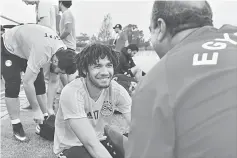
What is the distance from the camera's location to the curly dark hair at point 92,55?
2.00 meters

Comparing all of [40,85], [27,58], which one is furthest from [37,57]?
[40,85]

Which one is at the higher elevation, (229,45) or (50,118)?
(229,45)

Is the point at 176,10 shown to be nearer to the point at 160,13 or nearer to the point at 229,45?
the point at 160,13

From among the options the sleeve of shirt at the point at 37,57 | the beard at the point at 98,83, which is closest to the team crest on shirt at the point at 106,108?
the beard at the point at 98,83

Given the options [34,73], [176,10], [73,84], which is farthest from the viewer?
[34,73]

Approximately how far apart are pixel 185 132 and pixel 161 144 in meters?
0.07

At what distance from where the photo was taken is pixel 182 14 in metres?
0.97

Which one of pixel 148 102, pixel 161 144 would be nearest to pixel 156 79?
pixel 148 102

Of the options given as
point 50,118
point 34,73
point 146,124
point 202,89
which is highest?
point 202,89

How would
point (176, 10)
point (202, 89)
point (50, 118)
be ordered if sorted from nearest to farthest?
1. point (202, 89)
2. point (176, 10)
3. point (50, 118)

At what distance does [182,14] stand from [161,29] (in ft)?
0.28

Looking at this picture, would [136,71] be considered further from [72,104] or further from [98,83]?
[72,104]

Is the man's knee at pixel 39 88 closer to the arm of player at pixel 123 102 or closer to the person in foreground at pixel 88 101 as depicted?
the person in foreground at pixel 88 101

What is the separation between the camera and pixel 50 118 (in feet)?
10.6
